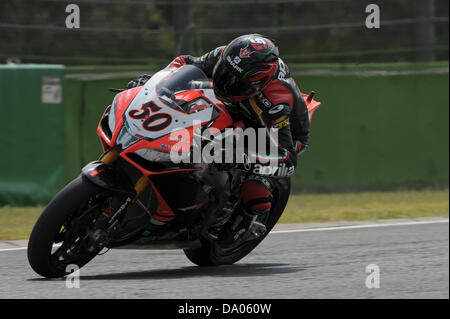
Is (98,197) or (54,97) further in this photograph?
(54,97)

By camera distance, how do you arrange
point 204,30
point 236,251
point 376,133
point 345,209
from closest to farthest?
point 236,251 → point 345,209 → point 376,133 → point 204,30

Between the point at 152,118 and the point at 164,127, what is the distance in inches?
3.7

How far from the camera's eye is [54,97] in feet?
33.5

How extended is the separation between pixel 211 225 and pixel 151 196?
56 cm

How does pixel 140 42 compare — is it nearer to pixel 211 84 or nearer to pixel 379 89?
pixel 379 89

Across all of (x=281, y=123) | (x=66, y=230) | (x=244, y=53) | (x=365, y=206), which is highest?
(x=244, y=53)

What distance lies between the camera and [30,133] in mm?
10031

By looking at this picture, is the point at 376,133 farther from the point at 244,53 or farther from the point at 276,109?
the point at 244,53

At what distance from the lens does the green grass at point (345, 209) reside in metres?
9.09

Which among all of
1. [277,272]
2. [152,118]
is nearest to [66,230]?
[152,118]

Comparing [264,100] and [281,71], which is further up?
[281,71]

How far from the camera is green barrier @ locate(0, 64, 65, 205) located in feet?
32.7

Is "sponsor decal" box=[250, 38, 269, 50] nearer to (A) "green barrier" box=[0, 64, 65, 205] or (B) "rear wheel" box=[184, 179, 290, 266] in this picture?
(B) "rear wheel" box=[184, 179, 290, 266]
